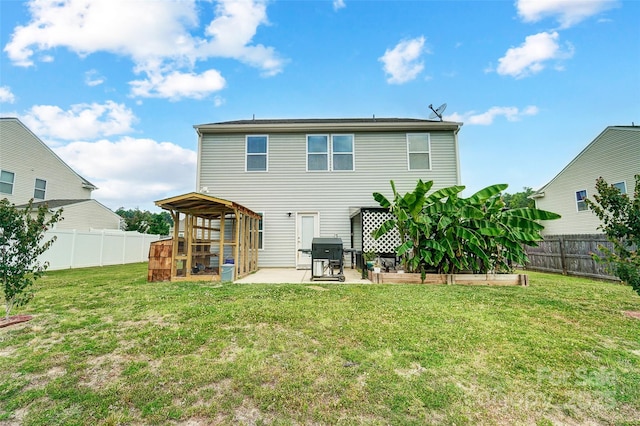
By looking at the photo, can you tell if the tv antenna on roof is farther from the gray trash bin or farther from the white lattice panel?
the gray trash bin

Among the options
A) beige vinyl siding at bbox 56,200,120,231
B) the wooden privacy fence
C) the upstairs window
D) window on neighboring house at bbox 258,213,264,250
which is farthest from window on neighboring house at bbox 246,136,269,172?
beige vinyl siding at bbox 56,200,120,231

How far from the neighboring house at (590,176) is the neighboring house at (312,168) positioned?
760 cm

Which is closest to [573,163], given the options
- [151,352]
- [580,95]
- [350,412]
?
[580,95]

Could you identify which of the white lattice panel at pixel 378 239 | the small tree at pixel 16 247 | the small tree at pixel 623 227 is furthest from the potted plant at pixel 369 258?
the small tree at pixel 16 247

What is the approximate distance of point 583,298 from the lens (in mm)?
5715

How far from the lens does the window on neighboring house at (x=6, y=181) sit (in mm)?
14399

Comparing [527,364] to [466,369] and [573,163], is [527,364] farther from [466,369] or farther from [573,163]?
[573,163]

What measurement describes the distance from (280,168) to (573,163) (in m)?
17.2

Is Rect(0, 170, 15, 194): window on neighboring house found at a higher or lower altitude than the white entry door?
higher

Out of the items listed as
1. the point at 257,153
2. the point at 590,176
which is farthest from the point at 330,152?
the point at 590,176

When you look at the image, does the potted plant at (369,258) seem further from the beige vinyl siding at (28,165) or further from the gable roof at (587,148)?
the beige vinyl siding at (28,165)

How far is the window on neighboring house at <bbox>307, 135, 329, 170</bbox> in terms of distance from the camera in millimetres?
11602

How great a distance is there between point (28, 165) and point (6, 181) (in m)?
1.51

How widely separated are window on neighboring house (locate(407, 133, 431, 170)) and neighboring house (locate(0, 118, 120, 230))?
1842 centimetres
